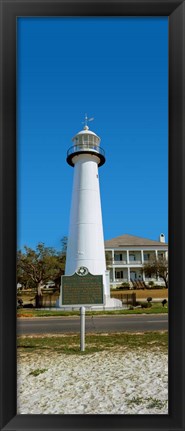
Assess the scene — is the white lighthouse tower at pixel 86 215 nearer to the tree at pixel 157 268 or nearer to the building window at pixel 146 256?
the tree at pixel 157 268

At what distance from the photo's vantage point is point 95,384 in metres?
4.80

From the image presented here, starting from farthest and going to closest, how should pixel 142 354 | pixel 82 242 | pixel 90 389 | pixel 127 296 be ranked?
pixel 127 296 < pixel 82 242 < pixel 142 354 < pixel 90 389

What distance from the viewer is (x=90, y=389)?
460 cm

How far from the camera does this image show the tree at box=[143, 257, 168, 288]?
32.8m

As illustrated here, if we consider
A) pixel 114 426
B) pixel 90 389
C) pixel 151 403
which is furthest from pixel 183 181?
pixel 90 389

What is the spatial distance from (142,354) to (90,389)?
2388 millimetres

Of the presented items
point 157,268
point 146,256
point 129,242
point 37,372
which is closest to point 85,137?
point 37,372

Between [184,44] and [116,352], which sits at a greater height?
[184,44]

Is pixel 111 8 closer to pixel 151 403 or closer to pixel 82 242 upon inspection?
pixel 151 403

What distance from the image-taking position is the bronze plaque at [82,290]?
7.10 metres

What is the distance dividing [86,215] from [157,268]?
17128 millimetres

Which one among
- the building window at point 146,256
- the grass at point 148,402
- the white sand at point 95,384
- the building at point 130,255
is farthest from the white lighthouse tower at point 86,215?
the building window at point 146,256

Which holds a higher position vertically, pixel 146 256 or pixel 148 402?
pixel 146 256

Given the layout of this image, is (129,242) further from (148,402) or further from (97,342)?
(148,402)
